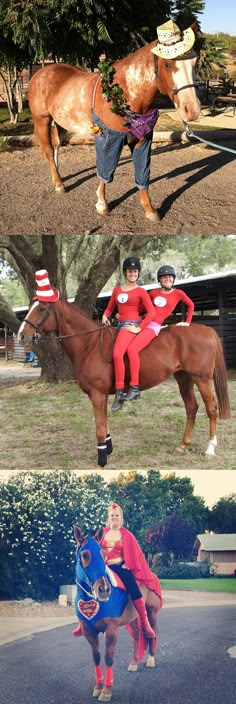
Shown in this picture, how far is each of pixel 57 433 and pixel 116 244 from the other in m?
1.55

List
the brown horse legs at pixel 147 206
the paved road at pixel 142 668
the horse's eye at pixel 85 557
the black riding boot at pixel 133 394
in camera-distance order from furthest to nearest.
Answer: the paved road at pixel 142 668
the horse's eye at pixel 85 557
the black riding boot at pixel 133 394
the brown horse legs at pixel 147 206

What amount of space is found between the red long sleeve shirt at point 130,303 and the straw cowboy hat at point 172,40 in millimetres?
1732

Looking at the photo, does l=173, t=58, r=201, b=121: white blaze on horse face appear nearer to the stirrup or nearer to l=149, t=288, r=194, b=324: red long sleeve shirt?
l=149, t=288, r=194, b=324: red long sleeve shirt

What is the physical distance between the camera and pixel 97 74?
5.01 m

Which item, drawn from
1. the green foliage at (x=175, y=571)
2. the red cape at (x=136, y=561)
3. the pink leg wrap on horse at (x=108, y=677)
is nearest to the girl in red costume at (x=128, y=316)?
the red cape at (x=136, y=561)

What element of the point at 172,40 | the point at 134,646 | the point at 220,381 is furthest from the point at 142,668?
the point at 172,40

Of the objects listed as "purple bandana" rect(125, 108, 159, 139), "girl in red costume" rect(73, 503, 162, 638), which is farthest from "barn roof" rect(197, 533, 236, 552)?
"purple bandana" rect(125, 108, 159, 139)

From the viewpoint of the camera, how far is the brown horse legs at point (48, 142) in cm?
541

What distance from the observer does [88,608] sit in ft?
22.3

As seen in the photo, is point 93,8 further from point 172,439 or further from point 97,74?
point 172,439

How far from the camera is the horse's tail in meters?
6.12

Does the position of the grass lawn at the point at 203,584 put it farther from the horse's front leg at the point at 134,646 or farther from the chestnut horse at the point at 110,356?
the chestnut horse at the point at 110,356

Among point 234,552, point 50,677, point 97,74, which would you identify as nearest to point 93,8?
point 97,74

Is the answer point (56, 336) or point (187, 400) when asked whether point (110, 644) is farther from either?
point (56, 336)
